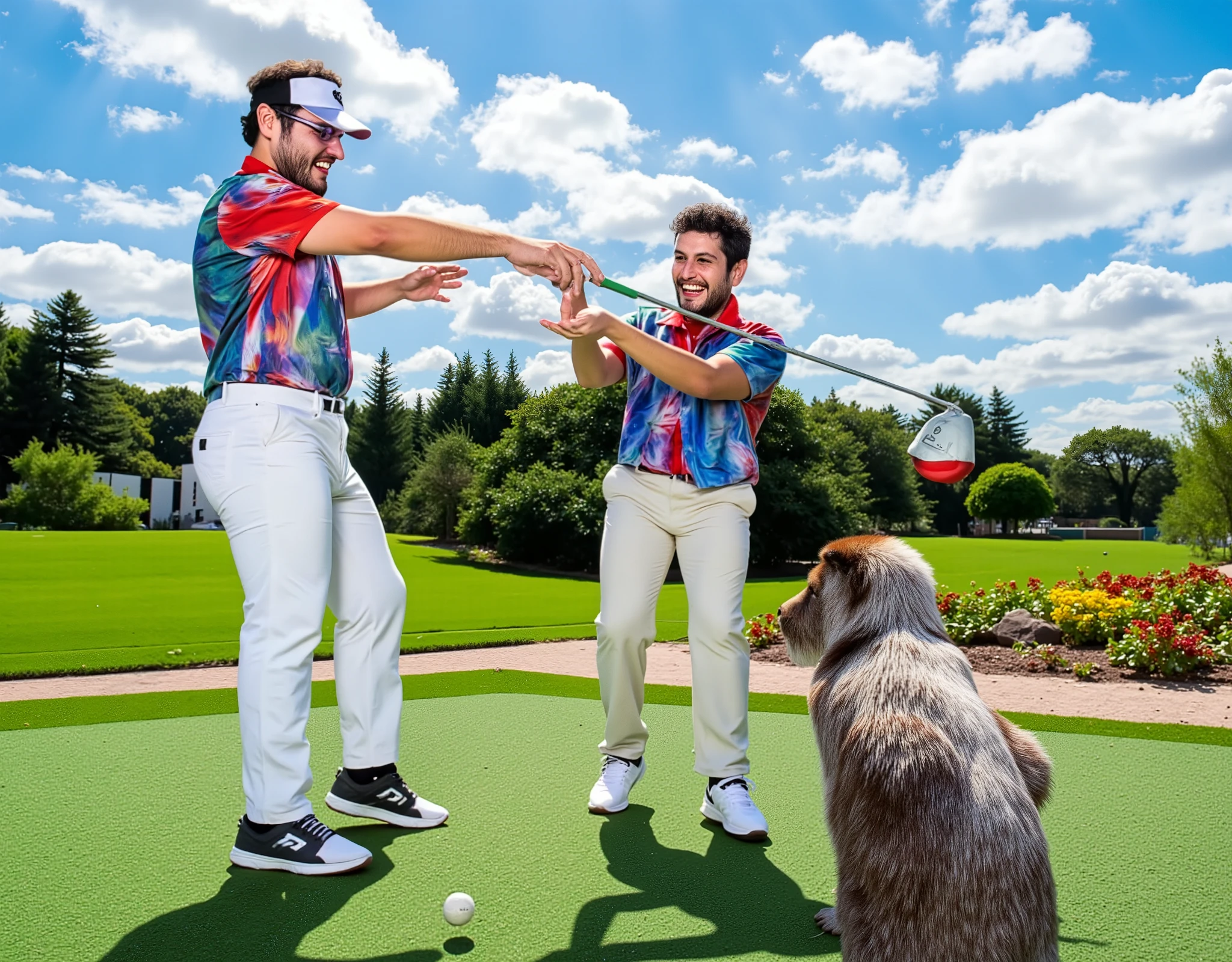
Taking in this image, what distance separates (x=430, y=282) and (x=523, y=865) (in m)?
2.67

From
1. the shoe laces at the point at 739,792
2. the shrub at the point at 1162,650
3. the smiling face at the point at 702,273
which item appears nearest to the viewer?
the shoe laces at the point at 739,792

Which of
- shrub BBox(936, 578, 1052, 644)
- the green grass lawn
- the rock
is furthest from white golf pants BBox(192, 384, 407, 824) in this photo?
the rock

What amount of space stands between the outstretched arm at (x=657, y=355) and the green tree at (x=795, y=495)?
20567mm

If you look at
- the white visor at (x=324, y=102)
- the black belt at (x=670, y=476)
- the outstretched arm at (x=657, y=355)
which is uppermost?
the white visor at (x=324, y=102)

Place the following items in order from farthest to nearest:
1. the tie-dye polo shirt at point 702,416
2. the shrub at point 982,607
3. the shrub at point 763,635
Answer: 1. the shrub at point 763,635
2. the shrub at point 982,607
3. the tie-dye polo shirt at point 702,416

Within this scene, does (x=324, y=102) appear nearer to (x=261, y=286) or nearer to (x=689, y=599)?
(x=261, y=286)

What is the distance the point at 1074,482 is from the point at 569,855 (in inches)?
4387

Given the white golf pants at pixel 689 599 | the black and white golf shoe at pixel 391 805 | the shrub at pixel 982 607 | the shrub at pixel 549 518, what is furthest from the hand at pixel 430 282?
the shrub at pixel 549 518

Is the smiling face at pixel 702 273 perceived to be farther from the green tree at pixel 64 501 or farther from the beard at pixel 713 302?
the green tree at pixel 64 501

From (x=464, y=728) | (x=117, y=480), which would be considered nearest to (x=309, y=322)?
(x=464, y=728)

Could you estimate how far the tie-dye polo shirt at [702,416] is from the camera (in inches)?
159

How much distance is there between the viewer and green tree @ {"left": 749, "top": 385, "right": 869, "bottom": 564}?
991 inches

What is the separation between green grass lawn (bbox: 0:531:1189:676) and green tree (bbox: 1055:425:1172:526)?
75.8 m

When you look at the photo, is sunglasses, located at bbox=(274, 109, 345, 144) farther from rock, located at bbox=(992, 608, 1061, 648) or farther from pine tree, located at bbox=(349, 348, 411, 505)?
pine tree, located at bbox=(349, 348, 411, 505)
